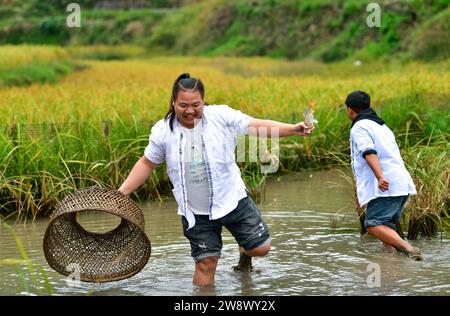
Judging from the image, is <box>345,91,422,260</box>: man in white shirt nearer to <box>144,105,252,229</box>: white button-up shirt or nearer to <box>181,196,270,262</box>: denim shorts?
<box>181,196,270,262</box>: denim shorts

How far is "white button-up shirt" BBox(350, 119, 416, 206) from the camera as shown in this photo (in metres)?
7.04

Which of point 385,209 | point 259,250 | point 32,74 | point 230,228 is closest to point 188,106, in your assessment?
point 230,228

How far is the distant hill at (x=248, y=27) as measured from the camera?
3084cm

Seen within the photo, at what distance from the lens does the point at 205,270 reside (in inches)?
249

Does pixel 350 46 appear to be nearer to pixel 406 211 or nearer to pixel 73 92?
pixel 73 92

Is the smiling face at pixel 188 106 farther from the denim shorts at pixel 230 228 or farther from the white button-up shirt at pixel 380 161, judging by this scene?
the white button-up shirt at pixel 380 161

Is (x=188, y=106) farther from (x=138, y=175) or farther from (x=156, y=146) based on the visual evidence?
(x=138, y=175)

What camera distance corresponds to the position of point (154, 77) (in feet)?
75.6

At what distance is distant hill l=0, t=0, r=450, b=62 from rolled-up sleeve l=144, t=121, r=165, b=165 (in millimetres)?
20768

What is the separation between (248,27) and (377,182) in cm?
3540

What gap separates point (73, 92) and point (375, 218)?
9387 millimetres

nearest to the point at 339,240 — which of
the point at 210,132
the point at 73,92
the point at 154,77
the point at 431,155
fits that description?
the point at 431,155

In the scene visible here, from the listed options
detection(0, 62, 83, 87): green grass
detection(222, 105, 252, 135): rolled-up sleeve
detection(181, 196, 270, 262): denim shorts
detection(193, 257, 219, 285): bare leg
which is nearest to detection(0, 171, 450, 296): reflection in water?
detection(193, 257, 219, 285): bare leg
